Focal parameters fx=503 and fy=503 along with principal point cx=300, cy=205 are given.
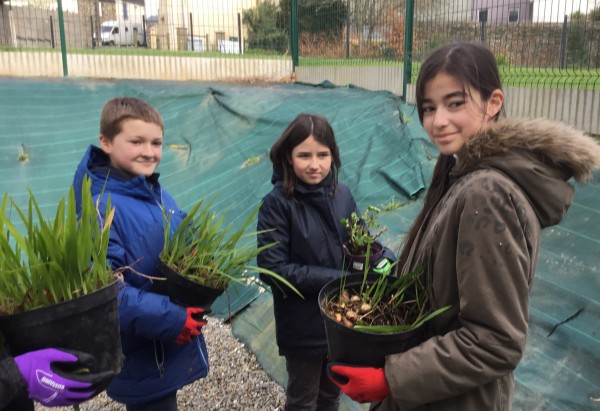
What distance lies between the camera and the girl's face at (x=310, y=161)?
2295 millimetres

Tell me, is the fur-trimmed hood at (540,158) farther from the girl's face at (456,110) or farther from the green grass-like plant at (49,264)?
the green grass-like plant at (49,264)

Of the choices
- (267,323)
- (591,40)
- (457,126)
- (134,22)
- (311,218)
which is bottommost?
(267,323)

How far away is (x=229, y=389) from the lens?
3.11 m

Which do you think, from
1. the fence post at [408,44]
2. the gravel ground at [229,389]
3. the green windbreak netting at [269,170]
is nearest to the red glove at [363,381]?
the green windbreak netting at [269,170]

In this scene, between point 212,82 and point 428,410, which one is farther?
point 212,82

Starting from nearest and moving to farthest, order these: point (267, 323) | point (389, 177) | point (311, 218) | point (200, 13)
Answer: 1. point (311, 218)
2. point (267, 323)
3. point (389, 177)
4. point (200, 13)

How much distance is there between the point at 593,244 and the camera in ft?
10.6

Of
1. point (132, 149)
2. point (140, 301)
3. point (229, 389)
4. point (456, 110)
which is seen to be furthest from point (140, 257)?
point (229, 389)

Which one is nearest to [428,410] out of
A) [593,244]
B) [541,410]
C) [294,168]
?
[294,168]

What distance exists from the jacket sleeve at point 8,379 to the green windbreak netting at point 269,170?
1087 millimetres

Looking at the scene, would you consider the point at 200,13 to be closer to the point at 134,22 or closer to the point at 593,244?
the point at 134,22

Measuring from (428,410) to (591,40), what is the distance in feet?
17.4

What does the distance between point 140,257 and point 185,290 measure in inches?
9.9

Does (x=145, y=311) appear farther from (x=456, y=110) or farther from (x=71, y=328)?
(x=456, y=110)
